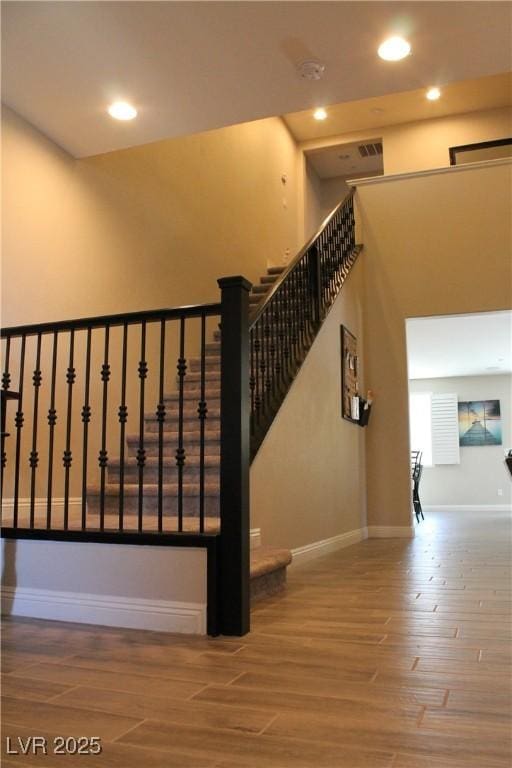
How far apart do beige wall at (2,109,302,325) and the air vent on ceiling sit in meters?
1.89

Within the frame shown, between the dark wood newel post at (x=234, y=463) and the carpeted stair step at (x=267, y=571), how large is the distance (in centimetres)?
41

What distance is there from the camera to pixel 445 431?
42.3 feet

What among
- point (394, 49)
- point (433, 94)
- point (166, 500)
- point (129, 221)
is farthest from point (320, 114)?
point (166, 500)

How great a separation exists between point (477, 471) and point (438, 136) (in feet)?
22.1

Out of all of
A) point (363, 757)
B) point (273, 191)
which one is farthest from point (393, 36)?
point (273, 191)

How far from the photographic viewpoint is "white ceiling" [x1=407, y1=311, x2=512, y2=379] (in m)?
8.94

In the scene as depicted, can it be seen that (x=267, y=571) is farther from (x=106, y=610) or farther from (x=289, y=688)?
(x=289, y=688)

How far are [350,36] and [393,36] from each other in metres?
0.21

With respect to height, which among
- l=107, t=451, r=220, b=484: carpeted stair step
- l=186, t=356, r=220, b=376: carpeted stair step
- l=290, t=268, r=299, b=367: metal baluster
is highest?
l=290, t=268, r=299, b=367: metal baluster

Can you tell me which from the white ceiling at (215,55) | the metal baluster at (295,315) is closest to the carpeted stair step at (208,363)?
the metal baluster at (295,315)

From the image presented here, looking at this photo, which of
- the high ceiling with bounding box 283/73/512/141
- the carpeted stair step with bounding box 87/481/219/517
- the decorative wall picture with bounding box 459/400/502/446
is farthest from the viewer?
the decorative wall picture with bounding box 459/400/502/446

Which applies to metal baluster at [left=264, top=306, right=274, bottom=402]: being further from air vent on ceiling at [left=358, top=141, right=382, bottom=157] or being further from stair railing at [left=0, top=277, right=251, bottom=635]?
air vent on ceiling at [left=358, top=141, right=382, bottom=157]

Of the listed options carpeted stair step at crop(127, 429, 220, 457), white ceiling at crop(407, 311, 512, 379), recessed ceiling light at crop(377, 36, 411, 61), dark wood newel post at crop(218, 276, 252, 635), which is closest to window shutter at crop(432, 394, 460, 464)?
white ceiling at crop(407, 311, 512, 379)

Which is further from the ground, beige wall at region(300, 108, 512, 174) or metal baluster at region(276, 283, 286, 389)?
beige wall at region(300, 108, 512, 174)
